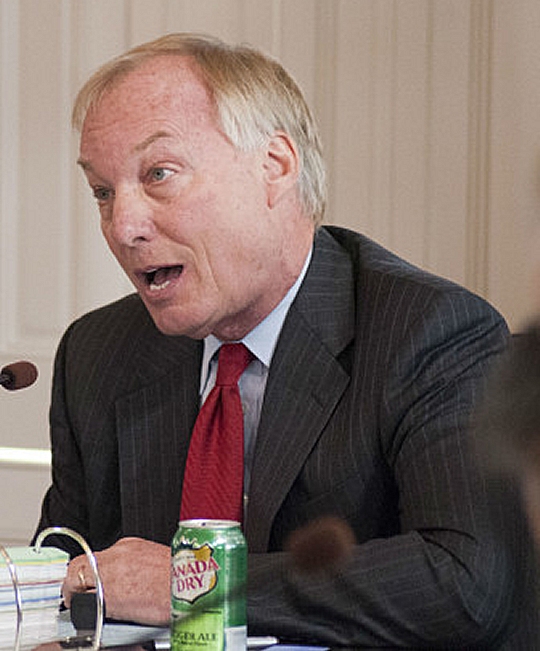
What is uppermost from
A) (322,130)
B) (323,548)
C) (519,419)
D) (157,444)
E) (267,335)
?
(519,419)

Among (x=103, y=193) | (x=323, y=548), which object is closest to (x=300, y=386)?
(x=103, y=193)

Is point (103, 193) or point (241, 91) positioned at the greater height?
point (241, 91)

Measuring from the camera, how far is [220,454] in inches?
50.0

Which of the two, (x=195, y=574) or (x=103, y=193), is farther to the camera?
(x=103, y=193)

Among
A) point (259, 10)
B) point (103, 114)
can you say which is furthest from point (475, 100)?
point (103, 114)

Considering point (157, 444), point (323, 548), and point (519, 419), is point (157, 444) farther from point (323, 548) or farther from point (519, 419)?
point (519, 419)

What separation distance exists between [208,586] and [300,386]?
55 centimetres

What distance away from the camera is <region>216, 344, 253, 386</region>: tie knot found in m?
1.33

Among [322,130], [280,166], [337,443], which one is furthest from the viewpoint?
[322,130]

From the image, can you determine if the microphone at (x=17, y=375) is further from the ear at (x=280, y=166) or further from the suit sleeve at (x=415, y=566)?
the ear at (x=280, y=166)

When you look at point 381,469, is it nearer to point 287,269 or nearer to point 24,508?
point 287,269

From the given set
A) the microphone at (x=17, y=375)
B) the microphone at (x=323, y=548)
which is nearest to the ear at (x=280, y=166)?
the microphone at (x=17, y=375)

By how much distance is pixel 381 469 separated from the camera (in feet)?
3.99

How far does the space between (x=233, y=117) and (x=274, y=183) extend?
0.32 feet
